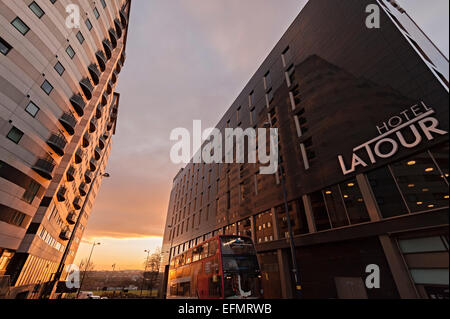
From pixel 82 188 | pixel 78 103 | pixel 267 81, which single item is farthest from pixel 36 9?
pixel 82 188

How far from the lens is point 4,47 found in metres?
17.5

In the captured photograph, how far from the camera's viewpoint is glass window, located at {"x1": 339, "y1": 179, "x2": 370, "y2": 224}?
1446 centimetres

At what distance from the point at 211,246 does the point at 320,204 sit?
10.0 metres

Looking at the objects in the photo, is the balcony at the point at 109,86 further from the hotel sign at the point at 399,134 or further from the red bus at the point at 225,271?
the hotel sign at the point at 399,134

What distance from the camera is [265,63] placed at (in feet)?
105

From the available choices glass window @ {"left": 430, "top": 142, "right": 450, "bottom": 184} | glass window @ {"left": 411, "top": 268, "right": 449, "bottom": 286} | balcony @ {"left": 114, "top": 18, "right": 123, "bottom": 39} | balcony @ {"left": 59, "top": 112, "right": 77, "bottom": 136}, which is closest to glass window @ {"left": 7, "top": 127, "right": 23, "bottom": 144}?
balcony @ {"left": 59, "top": 112, "right": 77, "bottom": 136}

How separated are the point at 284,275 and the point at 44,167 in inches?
1034

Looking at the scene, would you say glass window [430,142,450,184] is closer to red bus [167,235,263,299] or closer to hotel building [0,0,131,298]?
red bus [167,235,263,299]

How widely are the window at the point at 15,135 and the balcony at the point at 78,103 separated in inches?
302

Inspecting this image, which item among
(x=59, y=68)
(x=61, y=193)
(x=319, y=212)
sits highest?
(x=59, y=68)

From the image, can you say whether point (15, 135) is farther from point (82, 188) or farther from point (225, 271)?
point (82, 188)

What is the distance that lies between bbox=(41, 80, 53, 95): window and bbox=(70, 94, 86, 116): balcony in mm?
2988

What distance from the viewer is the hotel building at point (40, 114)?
17.7 metres

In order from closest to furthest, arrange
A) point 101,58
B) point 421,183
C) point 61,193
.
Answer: point 421,183 → point 61,193 → point 101,58
